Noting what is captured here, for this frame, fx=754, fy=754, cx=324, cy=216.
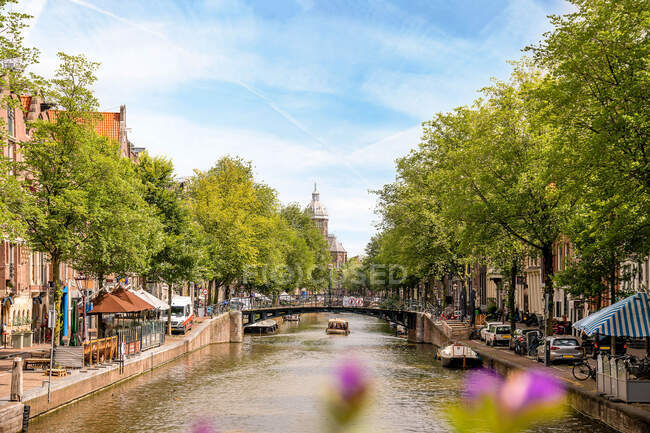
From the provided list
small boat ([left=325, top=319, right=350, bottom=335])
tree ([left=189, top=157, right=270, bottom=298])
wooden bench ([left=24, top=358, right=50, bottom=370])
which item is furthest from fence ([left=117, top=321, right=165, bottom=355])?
small boat ([left=325, top=319, right=350, bottom=335])

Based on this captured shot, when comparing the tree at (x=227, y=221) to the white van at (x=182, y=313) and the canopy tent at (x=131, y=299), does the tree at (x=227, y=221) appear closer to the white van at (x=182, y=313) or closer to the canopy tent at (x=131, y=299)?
the white van at (x=182, y=313)

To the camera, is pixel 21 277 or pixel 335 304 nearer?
pixel 21 277

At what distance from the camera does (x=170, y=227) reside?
2178 inches

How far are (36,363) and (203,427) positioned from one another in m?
8.18

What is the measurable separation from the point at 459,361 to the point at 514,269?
8.17 metres

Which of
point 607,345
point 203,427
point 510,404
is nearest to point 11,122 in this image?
point 203,427

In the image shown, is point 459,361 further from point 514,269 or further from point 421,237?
point 421,237

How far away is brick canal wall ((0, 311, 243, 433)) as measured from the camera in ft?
72.6

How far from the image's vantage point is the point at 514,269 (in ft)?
164

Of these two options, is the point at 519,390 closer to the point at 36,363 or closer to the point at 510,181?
the point at 510,181

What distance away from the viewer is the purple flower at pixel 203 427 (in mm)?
25406

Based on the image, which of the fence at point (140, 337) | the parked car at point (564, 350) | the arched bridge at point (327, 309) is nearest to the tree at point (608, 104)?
the parked car at point (564, 350)

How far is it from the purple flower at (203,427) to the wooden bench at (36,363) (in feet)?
23.1

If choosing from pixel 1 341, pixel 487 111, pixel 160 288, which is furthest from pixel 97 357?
pixel 160 288
